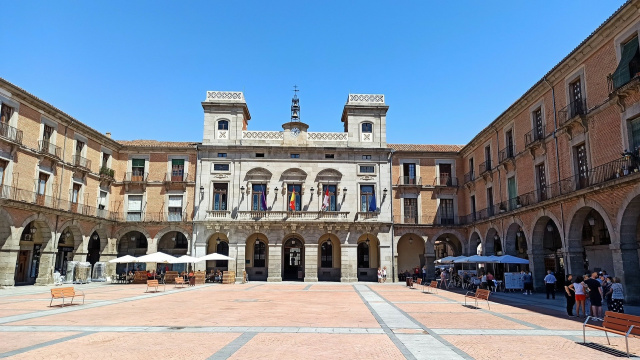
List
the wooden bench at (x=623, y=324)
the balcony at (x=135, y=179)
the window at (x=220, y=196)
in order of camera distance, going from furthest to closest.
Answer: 1. the balcony at (x=135, y=179)
2. the window at (x=220, y=196)
3. the wooden bench at (x=623, y=324)

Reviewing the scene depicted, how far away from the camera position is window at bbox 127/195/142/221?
35.5 m

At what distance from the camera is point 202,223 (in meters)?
34.5

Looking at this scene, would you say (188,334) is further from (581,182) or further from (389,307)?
(581,182)

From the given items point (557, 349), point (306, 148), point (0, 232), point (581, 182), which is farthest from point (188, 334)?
point (306, 148)

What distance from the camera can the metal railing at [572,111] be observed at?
67.4ft

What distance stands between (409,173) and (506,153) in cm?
963

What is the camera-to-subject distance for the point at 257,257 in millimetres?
36406

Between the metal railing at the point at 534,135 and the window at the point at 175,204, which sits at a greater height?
the metal railing at the point at 534,135

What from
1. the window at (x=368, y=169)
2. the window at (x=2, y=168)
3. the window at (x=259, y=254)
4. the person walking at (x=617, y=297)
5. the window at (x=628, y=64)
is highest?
the window at (x=628, y=64)

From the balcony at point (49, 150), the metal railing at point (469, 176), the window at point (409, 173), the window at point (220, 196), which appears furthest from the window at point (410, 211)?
the balcony at point (49, 150)

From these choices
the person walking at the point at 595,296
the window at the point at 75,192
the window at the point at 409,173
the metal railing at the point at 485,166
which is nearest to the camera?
the person walking at the point at 595,296

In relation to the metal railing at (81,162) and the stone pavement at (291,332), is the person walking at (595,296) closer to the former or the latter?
the stone pavement at (291,332)

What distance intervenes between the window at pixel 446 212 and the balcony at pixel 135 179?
80.8 feet

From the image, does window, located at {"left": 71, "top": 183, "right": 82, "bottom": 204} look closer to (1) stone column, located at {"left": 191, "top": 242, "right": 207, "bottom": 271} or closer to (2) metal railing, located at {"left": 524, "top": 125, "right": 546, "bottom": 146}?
(1) stone column, located at {"left": 191, "top": 242, "right": 207, "bottom": 271}
